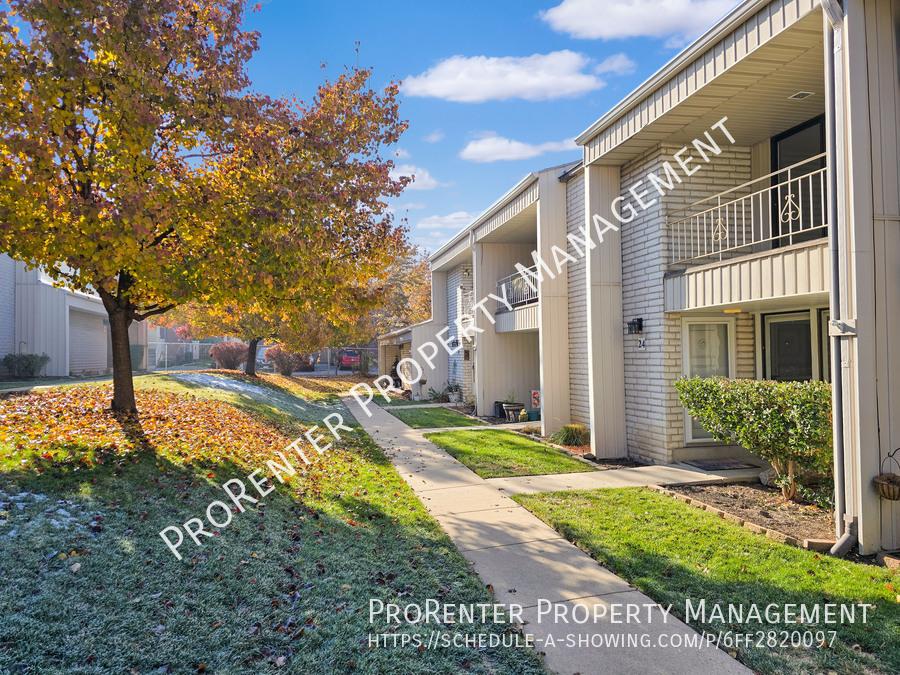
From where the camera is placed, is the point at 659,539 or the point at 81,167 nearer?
the point at 659,539

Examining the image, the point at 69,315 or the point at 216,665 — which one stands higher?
the point at 69,315

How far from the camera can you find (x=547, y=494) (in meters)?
6.98

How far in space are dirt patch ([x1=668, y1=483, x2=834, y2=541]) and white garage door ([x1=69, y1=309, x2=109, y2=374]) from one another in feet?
77.4

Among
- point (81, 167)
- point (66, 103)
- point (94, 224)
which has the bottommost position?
point (94, 224)

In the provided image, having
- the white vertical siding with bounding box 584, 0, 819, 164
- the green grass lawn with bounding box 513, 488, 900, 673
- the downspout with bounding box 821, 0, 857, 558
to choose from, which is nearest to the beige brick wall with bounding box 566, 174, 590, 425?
the white vertical siding with bounding box 584, 0, 819, 164

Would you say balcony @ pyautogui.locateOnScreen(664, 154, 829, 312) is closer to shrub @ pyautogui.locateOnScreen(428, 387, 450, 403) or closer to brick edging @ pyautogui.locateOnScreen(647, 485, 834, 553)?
brick edging @ pyautogui.locateOnScreen(647, 485, 834, 553)

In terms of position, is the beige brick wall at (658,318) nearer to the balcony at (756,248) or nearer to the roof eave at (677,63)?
the balcony at (756,248)

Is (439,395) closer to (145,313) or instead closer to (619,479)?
(145,313)

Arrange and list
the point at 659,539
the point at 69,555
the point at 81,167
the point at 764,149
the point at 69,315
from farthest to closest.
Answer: the point at 69,315
the point at 764,149
the point at 81,167
the point at 659,539
the point at 69,555

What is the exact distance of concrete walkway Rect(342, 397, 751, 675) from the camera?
3266 millimetres

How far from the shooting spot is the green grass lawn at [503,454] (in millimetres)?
8430

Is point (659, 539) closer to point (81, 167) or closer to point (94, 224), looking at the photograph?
point (94, 224)

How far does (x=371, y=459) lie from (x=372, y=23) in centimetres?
887

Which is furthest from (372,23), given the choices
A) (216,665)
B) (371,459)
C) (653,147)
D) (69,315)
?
(69,315)
